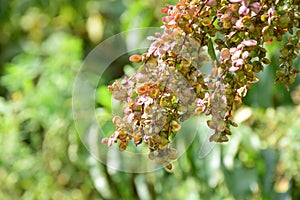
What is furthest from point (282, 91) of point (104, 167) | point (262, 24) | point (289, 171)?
point (262, 24)

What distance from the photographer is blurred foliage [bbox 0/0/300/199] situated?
2227 millimetres

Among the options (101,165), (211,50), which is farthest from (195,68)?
(101,165)

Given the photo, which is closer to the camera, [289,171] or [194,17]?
[194,17]

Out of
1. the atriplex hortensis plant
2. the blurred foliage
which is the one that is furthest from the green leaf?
the blurred foliage

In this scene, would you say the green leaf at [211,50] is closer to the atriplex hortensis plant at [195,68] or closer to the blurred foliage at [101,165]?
the atriplex hortensis plant at [195,68]

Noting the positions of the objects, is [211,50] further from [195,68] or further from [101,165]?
[101,165]

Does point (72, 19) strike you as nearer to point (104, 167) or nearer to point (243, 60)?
point (104, 167)

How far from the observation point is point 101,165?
247cm

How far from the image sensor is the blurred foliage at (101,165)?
7.30 feet

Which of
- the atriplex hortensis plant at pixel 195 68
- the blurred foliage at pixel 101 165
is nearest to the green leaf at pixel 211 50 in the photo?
the atriplex hortensis plant at pixel 195 68

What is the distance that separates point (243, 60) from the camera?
992 mm

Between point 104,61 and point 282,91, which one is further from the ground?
point 282,91

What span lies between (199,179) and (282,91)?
0.44 meters

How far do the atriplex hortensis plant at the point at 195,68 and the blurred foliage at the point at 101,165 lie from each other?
3.19ft
